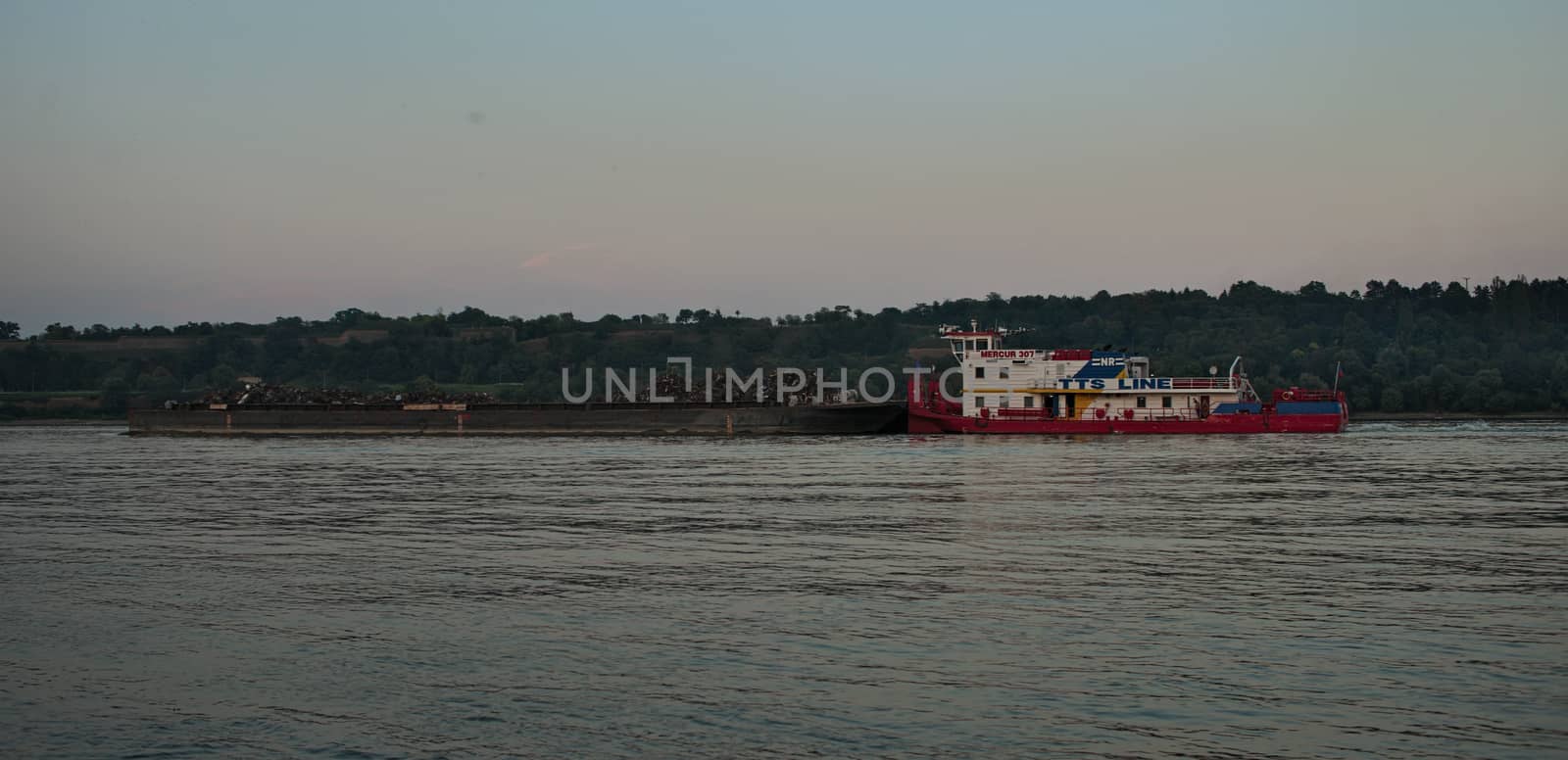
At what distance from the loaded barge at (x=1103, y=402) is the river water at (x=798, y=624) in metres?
40.9

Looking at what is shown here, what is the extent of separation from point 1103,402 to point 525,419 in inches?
1736

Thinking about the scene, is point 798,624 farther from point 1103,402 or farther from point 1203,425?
point 1203,425

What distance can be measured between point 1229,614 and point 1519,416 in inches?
5880

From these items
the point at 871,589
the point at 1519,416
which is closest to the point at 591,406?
the point at 871,589

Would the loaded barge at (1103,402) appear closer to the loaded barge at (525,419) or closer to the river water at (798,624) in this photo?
the loaded barge at (525,419)

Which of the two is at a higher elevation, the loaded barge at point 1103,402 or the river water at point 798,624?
the loaded barge at point 1103,402

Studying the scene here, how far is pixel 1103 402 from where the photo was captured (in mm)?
89750

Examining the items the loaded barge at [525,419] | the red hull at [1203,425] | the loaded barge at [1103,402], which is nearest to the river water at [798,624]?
the red hull at [1203,425]

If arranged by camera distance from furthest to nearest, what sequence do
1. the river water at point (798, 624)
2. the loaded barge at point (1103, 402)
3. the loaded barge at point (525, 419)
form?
1. the loaded barge at point (525, 419)
2. the loaded barge at point (1103, 402)
3. the river water at point (798, 624)

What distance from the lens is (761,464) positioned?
64500 millimetres

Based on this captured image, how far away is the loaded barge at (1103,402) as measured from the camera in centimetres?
8850

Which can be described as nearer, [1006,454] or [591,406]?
[1006,454]

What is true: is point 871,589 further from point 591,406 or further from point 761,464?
point 591,406

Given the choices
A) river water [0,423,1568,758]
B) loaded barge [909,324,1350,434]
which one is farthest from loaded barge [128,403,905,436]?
river water [0,423,1568,758]
